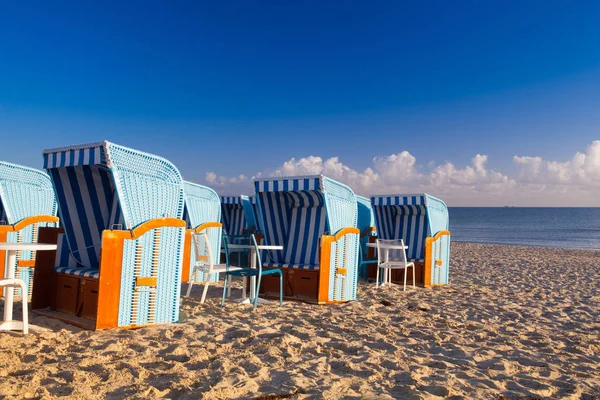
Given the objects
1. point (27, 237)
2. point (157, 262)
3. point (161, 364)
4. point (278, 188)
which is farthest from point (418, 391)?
point (27, 237)

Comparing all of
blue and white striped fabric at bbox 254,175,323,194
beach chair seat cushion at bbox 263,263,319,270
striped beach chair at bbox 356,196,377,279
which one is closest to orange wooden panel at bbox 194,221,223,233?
beach chair seat cushion at bbox 263,263,319,270

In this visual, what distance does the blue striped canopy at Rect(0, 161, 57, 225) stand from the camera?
22.4ft

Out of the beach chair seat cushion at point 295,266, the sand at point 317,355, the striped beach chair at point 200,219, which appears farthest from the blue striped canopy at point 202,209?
the sand at point 317,355

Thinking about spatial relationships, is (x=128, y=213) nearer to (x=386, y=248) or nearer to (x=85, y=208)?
(x=85, y=208)

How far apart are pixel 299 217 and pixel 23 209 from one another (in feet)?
13.7

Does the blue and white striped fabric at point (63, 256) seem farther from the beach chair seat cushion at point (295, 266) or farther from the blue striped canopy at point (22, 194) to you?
the beach chair seat cushion at point (295, 266)

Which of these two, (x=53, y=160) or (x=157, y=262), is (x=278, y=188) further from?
(x=53, y=160)

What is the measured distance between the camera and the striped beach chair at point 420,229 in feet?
29.7

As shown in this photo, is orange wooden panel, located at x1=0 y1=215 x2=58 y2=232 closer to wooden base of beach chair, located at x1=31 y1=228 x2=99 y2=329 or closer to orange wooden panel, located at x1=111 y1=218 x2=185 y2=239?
wooden base of beach chair, located at x1=31 y1=228 x2=99 y2=329

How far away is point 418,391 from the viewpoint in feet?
9.96

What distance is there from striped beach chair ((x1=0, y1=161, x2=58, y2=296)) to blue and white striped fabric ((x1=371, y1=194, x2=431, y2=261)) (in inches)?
233

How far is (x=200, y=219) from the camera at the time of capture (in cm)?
945

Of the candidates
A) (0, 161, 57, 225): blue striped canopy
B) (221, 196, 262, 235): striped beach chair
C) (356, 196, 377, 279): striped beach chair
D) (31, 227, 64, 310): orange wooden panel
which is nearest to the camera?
(31, 227, 64, 310): orange wooden panel

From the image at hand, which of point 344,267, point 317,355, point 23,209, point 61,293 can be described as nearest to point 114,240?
point 61,293
